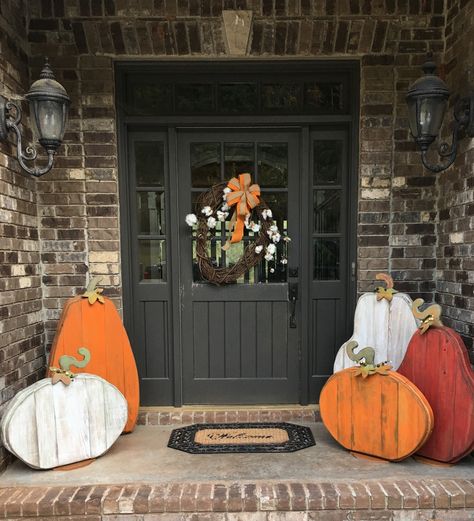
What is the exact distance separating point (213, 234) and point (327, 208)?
0.82 meters

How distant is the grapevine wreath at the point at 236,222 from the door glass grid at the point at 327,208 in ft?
0.83

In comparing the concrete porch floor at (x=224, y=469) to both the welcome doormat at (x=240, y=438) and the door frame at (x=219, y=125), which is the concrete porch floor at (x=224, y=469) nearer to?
the welcome doormat at (x=240, y=438)

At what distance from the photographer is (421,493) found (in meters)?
1.93

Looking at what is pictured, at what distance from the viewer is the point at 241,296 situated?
2807mm

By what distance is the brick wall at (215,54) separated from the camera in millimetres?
2500

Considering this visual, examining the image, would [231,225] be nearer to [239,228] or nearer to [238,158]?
[239,228]

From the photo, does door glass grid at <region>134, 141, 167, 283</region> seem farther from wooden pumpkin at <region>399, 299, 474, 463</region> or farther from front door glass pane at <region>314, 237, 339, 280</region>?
wooden pumpkin at <region>399, 299, 474, 463</region>

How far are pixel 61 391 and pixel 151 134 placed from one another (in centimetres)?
172

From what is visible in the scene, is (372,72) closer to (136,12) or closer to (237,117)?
(237,117)

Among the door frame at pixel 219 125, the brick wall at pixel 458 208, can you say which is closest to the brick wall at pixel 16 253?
the door frame at pixel 219 125

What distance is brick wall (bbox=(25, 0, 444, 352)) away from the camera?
2500 millimetres

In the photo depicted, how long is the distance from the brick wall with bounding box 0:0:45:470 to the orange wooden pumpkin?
0.22 m

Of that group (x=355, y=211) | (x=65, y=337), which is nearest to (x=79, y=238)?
(x=65, y=337)

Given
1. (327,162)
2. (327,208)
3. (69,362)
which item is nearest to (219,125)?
(327,162)
